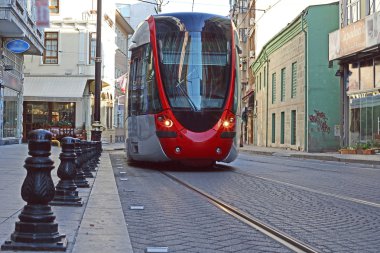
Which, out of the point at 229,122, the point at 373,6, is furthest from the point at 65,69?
the point at 229,122

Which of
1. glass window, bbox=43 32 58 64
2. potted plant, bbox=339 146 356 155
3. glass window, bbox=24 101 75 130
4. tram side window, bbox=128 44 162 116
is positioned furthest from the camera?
glass window, bbox=43 32 58 64

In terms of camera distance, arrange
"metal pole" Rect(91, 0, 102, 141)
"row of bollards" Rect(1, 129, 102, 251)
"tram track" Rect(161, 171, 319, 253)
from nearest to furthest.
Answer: "row of bollards" Rect(1, 129, 102, 251) → "tram track" Rect(161, 171, 319, 253) → "metal pole" Rect(91, 0, 102, 141)

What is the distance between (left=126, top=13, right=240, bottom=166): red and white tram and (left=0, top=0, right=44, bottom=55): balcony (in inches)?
290

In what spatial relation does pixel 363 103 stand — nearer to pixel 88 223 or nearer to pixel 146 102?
pixel 146 102

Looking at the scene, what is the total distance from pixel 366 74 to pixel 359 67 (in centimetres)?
86

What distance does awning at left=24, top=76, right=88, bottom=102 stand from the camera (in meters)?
36.5

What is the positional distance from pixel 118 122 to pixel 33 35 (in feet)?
A: 87.6

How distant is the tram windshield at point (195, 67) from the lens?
12711mm

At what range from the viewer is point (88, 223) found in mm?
5426

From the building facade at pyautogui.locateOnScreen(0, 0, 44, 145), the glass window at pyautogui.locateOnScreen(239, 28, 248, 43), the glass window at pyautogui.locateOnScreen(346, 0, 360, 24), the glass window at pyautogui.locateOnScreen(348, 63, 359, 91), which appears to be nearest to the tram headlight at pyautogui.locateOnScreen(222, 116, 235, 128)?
the building facade at pyautogui.locateOnScreen(0, 0, 44, 145)

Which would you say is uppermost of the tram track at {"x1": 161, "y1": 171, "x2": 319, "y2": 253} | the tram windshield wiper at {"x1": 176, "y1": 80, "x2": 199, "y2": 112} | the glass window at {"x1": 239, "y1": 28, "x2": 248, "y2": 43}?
the glass window at {"x1": 239, "y1": 28, "x2": 248, "y2": 43}

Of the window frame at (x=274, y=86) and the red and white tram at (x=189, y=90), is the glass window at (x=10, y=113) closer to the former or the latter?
the red and white tram at (x=189, y=90)

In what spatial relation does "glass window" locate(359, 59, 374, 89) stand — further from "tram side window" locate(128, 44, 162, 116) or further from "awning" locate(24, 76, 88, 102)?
"awning" locate(24, 76, 88, 102)

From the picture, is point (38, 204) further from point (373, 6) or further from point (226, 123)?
point (373, 6)
